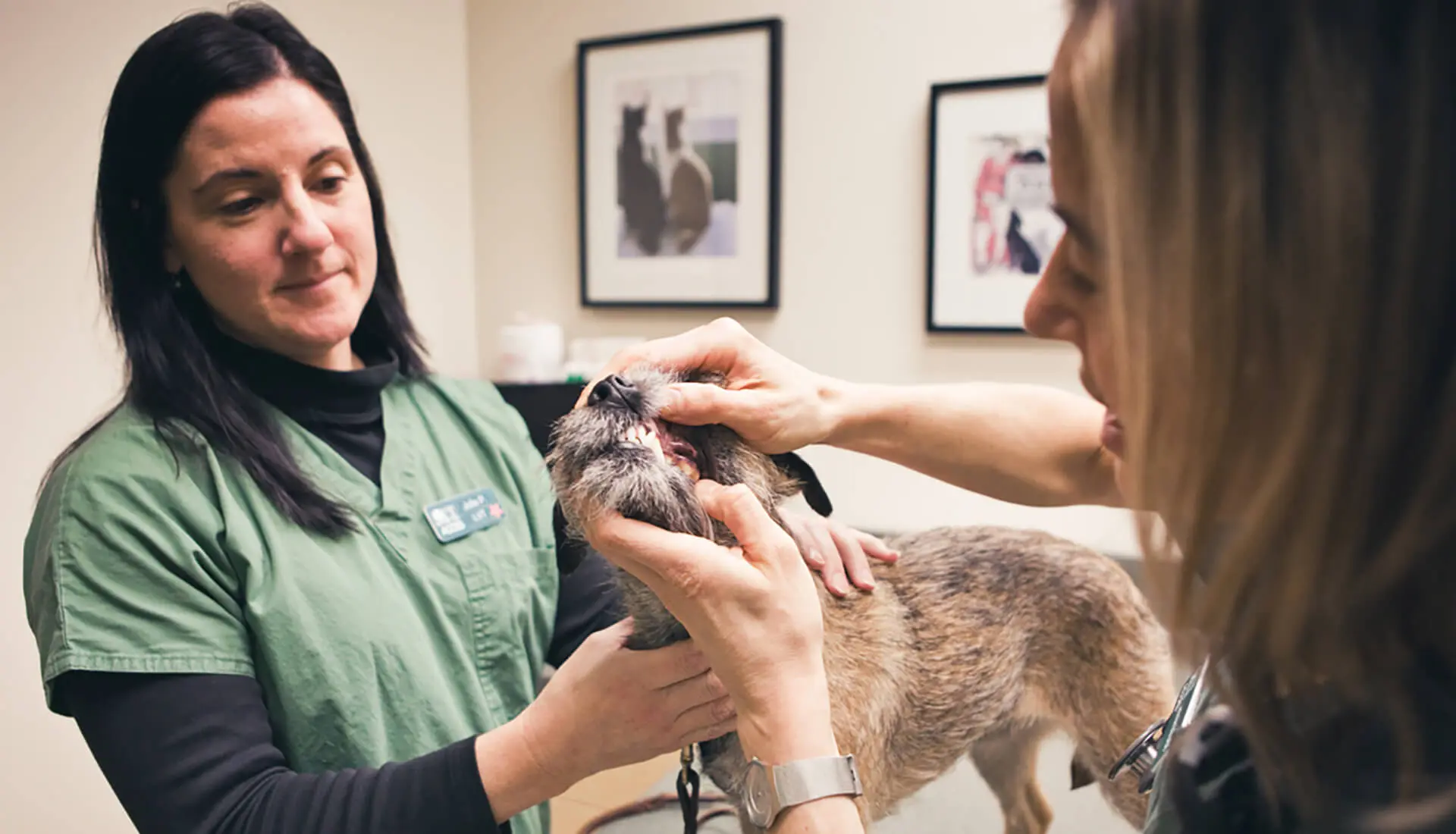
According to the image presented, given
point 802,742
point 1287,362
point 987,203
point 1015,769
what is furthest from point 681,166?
point 1287,362

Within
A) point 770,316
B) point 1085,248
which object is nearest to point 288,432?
point 1085,248

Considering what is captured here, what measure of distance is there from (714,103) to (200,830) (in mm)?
2365

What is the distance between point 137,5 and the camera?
6.76 feet

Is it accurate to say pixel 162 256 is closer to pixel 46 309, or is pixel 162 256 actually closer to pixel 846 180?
pixel 46 309

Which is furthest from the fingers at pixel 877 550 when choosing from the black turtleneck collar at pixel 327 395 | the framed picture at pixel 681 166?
the framed picture at pixel 681 166

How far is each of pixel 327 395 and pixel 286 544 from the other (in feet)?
1.03

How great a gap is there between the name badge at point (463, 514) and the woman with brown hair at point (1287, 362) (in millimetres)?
1068

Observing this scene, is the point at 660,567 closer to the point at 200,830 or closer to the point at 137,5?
the point at 200,830

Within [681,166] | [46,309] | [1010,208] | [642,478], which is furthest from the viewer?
[681,166]

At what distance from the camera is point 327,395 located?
4.72ft

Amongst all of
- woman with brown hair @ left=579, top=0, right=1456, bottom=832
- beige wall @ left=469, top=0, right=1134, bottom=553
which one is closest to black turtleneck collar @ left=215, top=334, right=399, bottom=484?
beige wall @ left=469, top=0, right=1134, bottom=553

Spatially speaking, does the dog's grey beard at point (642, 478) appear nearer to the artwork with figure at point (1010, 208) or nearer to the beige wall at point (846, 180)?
the beige wall at point (846, 180)

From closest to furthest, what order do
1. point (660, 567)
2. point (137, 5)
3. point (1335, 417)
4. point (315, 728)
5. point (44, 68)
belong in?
point (1335, 417) → point (660, 567) → point (315, 728) → point (44, 68) → point (137, 5)

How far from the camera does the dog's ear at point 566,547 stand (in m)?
1.28
